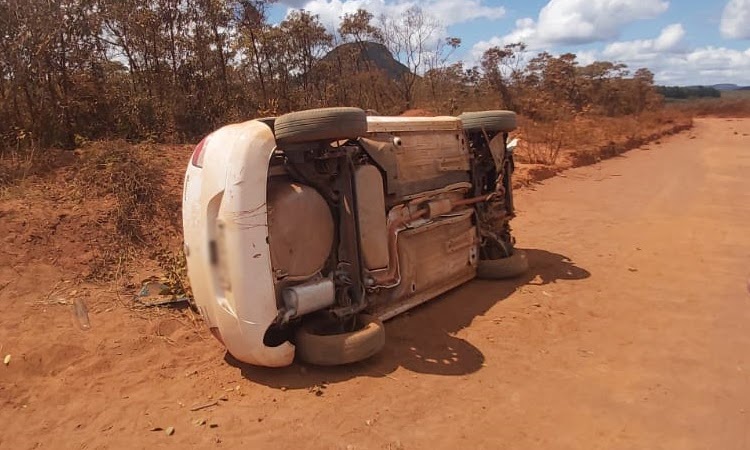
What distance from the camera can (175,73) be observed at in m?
10.3

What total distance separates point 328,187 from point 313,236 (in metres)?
0.37

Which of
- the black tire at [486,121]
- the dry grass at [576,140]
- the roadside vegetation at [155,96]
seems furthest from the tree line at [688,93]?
the black tire at [486,121]

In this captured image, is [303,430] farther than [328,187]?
No

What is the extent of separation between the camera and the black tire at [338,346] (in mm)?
3801

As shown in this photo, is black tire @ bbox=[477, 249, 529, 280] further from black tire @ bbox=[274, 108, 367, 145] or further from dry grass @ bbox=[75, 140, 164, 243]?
dry grass @ bbox=[75, 140, 164, 243]

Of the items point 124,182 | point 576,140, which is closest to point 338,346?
point 124,182

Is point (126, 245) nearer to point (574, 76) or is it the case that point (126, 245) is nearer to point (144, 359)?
point (144, 359)

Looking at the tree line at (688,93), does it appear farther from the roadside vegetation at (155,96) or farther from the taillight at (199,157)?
the taillight at (199,157)

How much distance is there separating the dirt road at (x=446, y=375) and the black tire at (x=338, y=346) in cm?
12

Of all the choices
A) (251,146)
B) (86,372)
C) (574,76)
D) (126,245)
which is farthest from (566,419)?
(574,76)

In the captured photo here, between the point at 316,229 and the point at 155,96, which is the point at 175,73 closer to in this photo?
the point at 155,96

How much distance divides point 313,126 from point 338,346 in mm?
1417

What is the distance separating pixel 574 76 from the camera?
26.2 meters

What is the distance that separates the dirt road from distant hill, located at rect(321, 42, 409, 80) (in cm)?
1185
